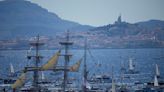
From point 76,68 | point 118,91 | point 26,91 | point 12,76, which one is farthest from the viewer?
→ point 12,76

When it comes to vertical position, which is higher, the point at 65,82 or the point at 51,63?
the point at 51,63

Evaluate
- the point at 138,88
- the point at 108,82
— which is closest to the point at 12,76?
the point at 108,82

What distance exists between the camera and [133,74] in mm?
147000

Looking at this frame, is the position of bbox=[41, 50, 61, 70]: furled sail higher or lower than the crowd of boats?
higher

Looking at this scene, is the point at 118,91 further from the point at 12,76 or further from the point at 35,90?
the point at 12,76

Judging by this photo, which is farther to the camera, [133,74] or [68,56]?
[133,74]

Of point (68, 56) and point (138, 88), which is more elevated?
point (68, 56)

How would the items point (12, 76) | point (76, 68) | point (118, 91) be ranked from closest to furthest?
point (76, 68) → point (118, 91) → point (12, 76)

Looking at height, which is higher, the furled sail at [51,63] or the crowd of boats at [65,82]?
the furled sail at [51,63]

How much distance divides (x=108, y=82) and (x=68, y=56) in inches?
1784

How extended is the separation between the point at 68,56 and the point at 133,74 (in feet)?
244

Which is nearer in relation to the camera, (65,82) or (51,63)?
(65,82)

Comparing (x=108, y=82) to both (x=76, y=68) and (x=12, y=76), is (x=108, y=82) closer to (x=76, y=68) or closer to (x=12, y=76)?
(x=12, y=76)

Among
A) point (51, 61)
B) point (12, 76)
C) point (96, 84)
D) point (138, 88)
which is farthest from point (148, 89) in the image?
point (12, 76)
